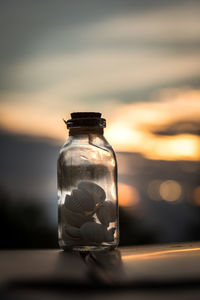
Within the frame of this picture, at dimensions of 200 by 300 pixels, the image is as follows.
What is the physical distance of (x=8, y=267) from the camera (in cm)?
64

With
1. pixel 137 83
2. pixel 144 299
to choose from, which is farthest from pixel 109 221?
pixel 137 83

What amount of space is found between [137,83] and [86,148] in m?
1.76

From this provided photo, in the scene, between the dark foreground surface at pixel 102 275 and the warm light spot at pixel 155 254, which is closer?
the dark foreground surface at pixel 102 275

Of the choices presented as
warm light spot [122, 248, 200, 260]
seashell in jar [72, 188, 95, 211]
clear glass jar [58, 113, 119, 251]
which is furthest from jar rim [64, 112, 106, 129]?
warm light spot [122, 248, 200, 260]

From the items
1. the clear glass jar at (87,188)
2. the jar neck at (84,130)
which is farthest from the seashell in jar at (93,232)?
the jar neck at (84,130)

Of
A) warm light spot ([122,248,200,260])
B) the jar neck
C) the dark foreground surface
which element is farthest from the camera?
the jar neck

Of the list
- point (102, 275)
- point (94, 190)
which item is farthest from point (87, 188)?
point (102, 275)

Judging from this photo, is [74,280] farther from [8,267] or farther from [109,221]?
[109,221]

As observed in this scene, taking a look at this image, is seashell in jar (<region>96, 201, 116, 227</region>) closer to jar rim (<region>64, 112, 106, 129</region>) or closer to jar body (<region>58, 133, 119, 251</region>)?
jar body (<region>58, 133, 119, 251</region>)

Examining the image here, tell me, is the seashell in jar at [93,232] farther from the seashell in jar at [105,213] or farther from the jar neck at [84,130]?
the jar neck at [84,130]

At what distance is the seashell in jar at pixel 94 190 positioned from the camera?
0.78 m

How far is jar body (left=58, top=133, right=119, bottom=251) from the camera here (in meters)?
0.77

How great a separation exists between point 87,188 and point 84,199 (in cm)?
2

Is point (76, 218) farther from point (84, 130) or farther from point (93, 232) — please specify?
point (84, 130)
